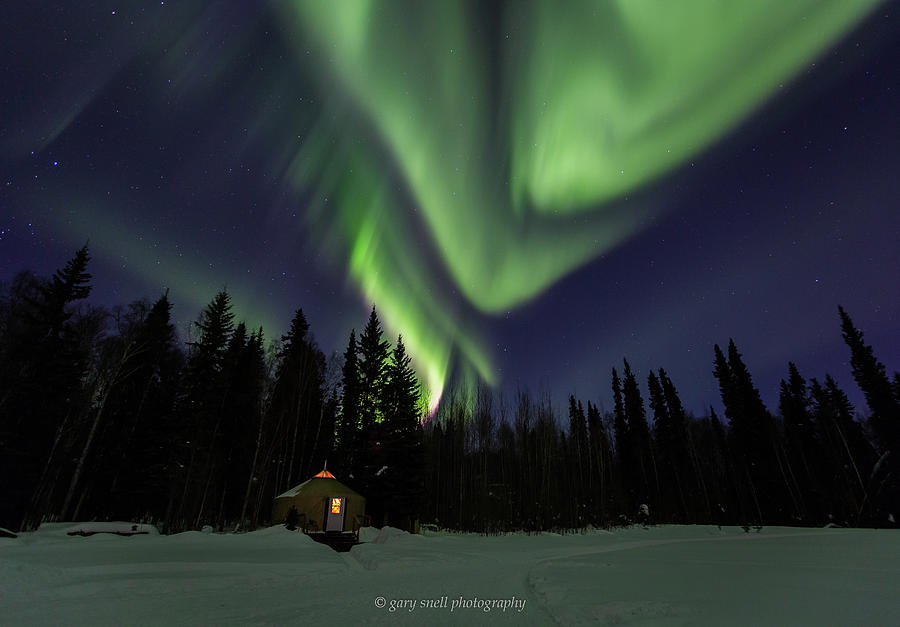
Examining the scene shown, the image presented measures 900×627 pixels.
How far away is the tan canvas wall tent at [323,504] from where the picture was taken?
26000 millimetres

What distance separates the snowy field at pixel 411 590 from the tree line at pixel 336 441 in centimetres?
1481

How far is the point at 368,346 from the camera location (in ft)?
131

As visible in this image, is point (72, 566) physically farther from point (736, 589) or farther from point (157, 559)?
point (736, 589)

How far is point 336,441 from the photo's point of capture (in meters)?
39.3

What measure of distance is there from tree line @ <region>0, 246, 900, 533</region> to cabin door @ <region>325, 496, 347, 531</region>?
12.6 ft

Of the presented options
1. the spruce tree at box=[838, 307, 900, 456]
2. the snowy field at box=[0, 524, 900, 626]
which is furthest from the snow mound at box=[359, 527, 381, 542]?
the spruce tree at box=[838, 307, 900, 456]

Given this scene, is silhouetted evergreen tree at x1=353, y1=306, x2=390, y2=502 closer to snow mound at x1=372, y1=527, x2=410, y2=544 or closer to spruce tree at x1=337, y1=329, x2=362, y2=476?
spruce tree at x1=337, y1=329, x2=362, y2=476

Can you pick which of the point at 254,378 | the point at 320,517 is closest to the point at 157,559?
the point at 320,517

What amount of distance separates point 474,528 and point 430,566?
2364 cm

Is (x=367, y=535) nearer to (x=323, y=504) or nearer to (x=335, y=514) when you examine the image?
(x=335, y=514)

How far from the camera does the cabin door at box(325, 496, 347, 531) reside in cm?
2609

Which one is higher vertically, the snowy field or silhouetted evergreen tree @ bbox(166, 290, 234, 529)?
silhouetted evergreen tree @ bbox(166, 290, 234, 529)

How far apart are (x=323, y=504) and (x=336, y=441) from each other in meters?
13.4

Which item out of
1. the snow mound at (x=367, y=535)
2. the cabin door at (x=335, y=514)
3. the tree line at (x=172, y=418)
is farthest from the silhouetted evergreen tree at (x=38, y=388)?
the snow mound at (x=367, y=535)
